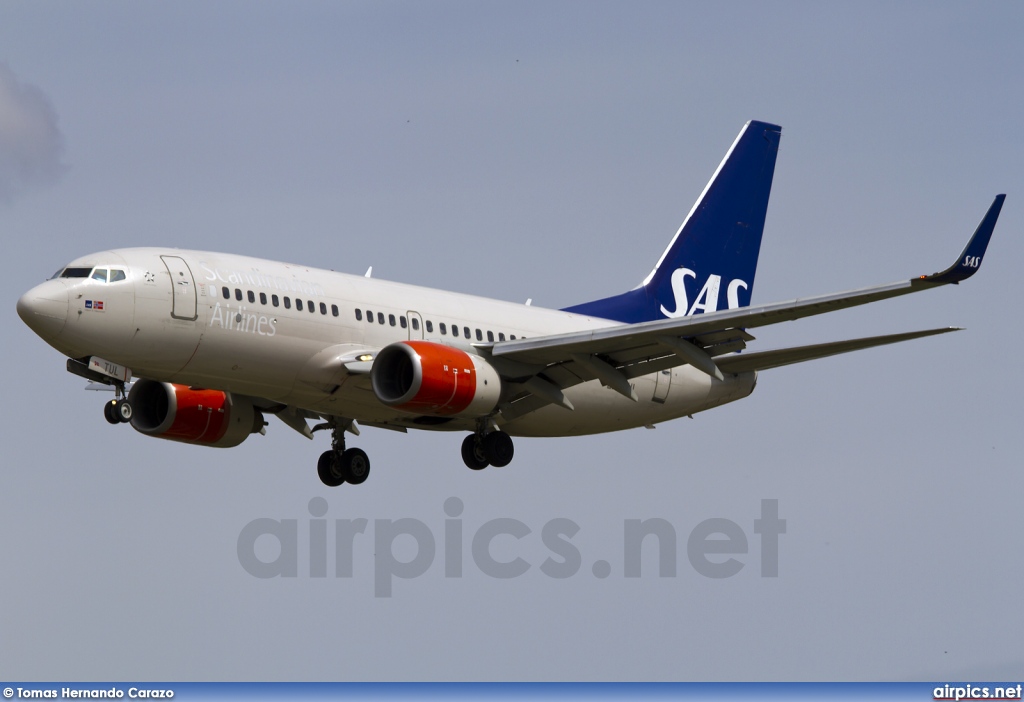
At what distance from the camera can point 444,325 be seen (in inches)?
1644

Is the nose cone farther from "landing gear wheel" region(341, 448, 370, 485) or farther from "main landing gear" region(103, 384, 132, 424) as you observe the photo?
"landing gear wheel" region(341, 448, 370, 485)

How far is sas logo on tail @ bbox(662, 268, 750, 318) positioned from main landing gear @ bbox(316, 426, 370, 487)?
10526mm

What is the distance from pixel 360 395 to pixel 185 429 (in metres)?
5.95

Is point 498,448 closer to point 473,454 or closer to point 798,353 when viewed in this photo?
point 473,454

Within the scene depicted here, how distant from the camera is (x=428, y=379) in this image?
1510 inches

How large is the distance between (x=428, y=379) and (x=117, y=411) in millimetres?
7091

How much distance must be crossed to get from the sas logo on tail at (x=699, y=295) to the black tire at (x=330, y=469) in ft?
36.4

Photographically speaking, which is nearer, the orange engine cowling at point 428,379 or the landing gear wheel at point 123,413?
the landing gear wheel at point 123,413

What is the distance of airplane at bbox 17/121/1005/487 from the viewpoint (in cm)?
3641

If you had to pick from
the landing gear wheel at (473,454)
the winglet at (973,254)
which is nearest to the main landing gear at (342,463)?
the landing gear wheel at (473,454)

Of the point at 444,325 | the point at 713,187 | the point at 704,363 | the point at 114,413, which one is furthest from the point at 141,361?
the point at 713,187

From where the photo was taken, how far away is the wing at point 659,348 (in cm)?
3675

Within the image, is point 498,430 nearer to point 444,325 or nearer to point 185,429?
point 444,325

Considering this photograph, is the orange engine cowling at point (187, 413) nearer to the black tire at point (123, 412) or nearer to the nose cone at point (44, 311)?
the black tire at point (123, 412)
